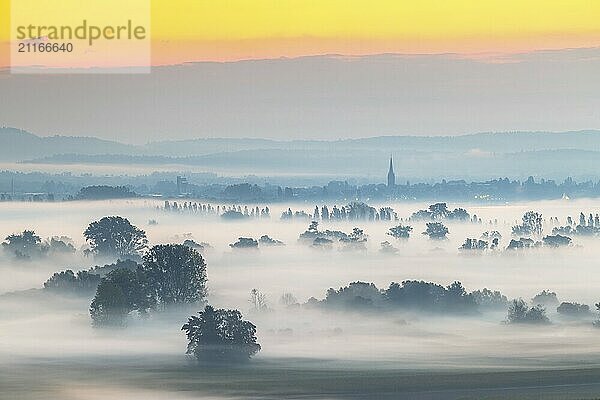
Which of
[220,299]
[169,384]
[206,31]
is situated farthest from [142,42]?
[169,384]

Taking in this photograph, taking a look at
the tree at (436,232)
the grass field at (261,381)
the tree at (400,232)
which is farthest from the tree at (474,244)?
the grass field at (261,381)

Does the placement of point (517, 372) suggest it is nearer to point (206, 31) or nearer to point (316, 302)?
point (316, 302)

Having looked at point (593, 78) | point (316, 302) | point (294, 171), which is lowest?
point (316, 302)

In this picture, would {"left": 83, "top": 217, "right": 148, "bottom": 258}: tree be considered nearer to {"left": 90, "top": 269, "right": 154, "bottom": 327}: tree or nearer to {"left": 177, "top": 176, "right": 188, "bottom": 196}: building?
{"left": 90, "top": 269, "right": 154, "bottom": 327}: tree

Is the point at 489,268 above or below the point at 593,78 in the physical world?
below

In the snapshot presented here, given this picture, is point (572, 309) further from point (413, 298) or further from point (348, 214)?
point (348, 214)

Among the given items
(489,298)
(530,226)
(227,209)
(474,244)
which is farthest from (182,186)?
(530,226)
